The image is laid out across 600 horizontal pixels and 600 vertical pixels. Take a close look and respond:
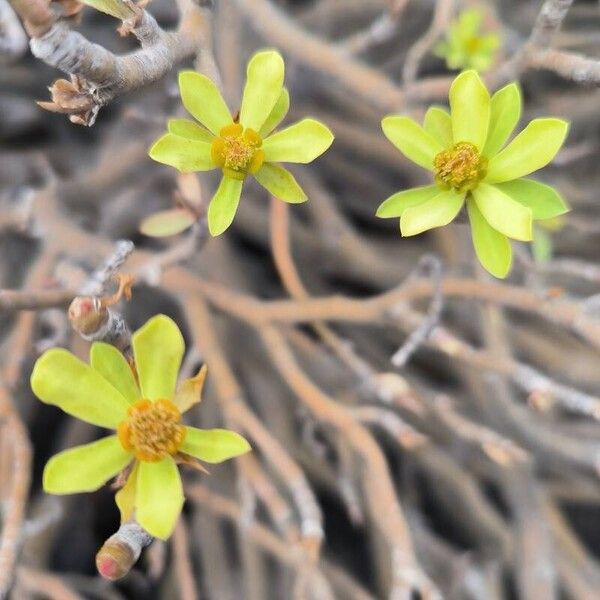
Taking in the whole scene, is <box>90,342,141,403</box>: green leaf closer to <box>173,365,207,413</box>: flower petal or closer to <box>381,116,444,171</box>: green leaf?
<box>173,365,207,413</box>: flower petal

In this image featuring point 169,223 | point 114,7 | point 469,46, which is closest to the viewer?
point 114,7

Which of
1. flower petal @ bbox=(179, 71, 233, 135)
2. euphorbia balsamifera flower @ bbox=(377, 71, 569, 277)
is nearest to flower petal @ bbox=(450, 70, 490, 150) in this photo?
euphorbia balsamifera flower @ bbox=(377, 71, 569, 277)

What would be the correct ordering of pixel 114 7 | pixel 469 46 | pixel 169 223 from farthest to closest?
pixel 469 46 → pixel 169 223 → pixel 114 7

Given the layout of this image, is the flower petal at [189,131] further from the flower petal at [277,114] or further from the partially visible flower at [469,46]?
the partially visible flower at [469,46]

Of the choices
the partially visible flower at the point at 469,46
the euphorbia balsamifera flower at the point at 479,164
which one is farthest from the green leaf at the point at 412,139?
the partially visible flower at the point at 469,46

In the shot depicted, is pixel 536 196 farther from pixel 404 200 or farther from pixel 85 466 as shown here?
pixel 85 466

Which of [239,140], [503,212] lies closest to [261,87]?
[239,140]

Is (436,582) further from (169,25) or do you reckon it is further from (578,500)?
(169,25)
